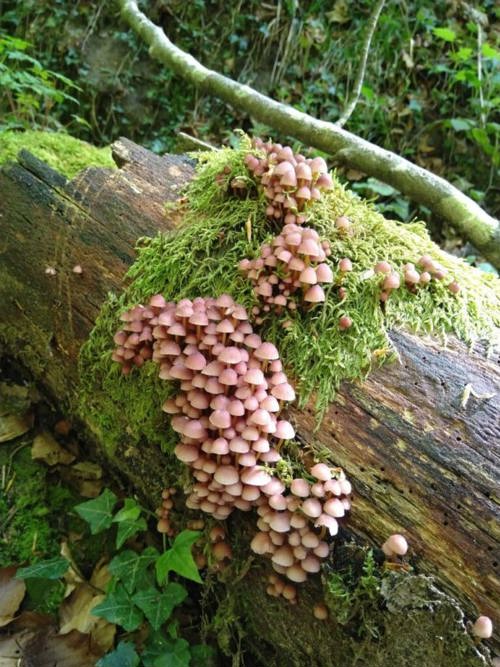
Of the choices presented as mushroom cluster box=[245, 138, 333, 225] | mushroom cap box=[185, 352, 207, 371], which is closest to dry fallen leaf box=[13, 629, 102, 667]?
mushroom cap box=[185, 352, 207, 371]

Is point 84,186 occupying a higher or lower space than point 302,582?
higher

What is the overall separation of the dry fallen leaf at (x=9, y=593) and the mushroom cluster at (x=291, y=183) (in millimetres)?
2306

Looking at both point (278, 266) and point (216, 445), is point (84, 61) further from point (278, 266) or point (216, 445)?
point (216, 445)

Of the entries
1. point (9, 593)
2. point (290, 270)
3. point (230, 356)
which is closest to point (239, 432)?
point (230, 356)

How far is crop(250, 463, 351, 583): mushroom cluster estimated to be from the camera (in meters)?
2.10

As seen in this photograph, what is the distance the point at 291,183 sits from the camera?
2.56 m

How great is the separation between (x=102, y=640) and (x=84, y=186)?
2.50m

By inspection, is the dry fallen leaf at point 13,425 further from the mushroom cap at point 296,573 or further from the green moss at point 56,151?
the mushroom cap at point 296,573

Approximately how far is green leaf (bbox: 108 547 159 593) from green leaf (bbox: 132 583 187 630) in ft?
0.27

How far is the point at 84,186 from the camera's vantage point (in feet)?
10.6

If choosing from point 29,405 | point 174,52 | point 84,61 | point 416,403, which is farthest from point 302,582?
point 84,61

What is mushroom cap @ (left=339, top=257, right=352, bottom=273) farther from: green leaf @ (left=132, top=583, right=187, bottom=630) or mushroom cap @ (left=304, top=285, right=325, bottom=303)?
green leaf @ (left=132, top=583, right=187, bottom=630)

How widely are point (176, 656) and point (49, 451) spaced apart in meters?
1.55

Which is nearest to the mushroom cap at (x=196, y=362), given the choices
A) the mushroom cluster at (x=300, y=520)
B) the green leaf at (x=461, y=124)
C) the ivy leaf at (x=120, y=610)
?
the mushroom cluster at (x=300, y=520)
